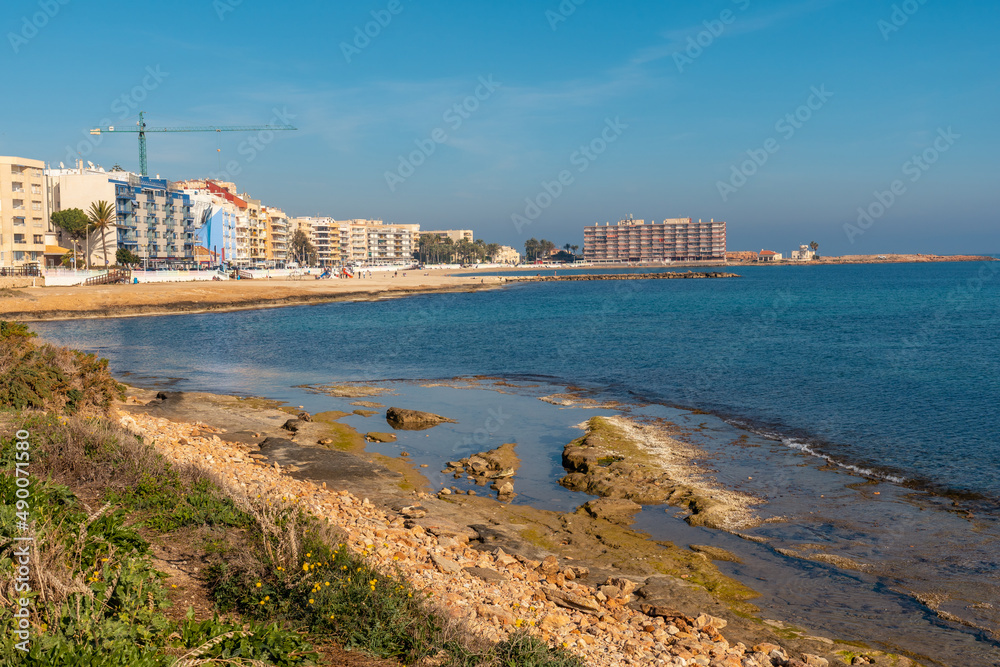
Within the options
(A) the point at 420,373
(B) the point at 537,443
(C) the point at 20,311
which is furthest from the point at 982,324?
(C) the point at 20,311

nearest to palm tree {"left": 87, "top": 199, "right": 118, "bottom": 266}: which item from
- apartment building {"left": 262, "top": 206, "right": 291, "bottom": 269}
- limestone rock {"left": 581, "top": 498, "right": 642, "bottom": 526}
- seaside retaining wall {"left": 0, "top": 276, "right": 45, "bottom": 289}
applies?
seaside retaining wall {"left": 0, "top": 276, "right": 45, "bottom": 289}

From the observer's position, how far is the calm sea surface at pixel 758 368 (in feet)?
55.6

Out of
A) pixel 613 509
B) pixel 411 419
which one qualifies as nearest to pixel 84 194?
pixel 411 419

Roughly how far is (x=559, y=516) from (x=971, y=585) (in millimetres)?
7733

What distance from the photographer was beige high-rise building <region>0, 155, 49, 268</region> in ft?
299

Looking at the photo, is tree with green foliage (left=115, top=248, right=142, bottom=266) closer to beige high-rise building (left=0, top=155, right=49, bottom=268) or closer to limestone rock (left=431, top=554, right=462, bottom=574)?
beige high-rise building (left=0, top=155, right=49, bottom=268)

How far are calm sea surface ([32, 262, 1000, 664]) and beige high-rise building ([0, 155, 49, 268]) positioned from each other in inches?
1541

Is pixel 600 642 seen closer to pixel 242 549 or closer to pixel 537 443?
pixel 242 549

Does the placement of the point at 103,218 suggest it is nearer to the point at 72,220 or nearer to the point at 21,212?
the point at 72,220

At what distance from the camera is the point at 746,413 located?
27.1 meters

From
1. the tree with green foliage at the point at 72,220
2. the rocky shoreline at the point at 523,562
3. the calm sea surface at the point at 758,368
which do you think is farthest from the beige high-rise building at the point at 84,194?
the rocky shoreline at the point at 523,562

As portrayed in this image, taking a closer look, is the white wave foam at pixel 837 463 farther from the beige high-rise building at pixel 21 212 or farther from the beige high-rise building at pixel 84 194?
the beige high-rise building at pixel 84 194

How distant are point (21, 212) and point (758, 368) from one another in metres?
96.5

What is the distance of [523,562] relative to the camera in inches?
495
